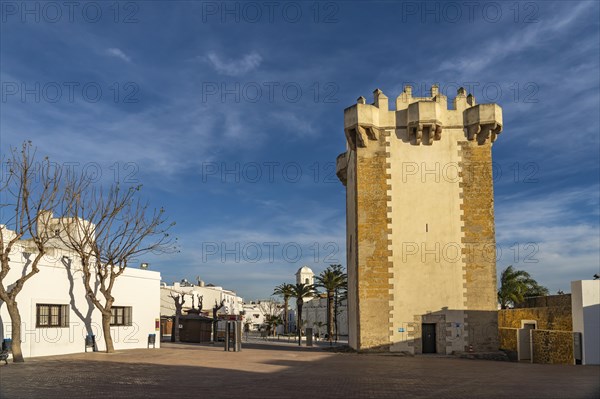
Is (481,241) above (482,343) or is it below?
above

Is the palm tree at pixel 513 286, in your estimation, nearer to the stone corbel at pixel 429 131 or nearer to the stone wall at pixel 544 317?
the stone wall at pixel 544 317

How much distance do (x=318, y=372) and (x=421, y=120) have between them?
16713 millimetres

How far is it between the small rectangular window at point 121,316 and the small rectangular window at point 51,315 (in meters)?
4.58

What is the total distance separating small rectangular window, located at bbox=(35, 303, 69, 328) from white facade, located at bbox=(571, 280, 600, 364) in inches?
976

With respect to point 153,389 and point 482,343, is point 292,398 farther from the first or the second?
point 482,343

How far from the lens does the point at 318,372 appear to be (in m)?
20.9

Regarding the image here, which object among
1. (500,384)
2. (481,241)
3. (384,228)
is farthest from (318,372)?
(481,241)

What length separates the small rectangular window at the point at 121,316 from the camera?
34188 millimetres

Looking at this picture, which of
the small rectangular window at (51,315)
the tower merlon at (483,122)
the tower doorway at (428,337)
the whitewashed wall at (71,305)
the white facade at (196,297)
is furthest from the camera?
the white facade at (196,297)

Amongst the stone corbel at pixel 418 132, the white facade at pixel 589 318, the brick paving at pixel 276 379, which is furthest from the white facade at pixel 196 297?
the white facade at pixel 589 318

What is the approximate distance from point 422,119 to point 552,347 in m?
13.5

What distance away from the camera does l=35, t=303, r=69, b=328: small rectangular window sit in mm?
27719

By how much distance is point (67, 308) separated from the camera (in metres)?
29.8

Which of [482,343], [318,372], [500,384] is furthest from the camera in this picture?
[482,343]
